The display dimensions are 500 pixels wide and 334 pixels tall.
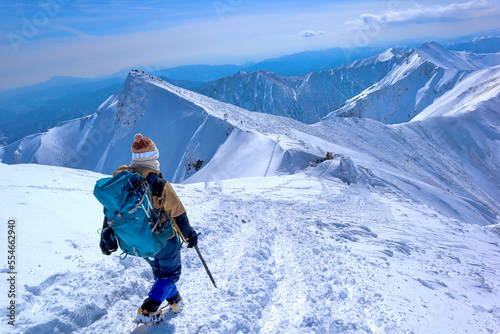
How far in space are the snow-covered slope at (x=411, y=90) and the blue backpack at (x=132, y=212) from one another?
15582cm

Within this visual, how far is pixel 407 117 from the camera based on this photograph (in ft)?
459

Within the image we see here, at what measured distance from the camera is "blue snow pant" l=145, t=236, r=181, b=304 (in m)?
4.49

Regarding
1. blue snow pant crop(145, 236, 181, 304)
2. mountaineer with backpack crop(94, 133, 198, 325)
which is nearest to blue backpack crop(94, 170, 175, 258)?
mountaineer with backpack crop(94, 133, 198, 325)

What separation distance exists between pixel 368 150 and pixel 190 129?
1011 inches

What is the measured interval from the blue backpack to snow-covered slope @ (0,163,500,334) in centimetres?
150

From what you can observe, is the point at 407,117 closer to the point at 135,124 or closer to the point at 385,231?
the point at 135,124

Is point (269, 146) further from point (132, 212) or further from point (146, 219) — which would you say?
point (132, 212)

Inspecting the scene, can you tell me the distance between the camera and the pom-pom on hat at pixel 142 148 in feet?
13.9

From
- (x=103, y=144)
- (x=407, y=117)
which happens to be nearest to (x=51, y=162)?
(x=103, y=144)

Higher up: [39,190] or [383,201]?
[39,190]

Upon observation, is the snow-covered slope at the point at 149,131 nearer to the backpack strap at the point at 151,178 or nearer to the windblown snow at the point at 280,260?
the windblown snow at the point at 280,260

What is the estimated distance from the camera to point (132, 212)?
381 cm

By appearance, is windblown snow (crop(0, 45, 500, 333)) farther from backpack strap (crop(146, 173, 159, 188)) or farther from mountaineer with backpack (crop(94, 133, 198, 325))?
backpack strap (crop(146, 173, 159, 188))

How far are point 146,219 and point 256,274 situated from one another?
11.1 feet
